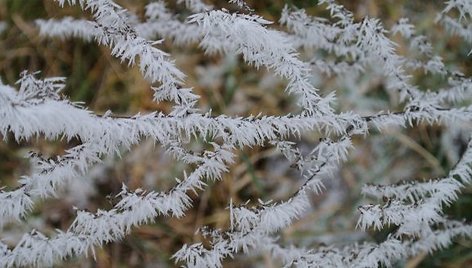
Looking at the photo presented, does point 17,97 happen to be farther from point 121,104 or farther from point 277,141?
point 121,104

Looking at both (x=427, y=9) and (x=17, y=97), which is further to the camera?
(x=427, y=9)

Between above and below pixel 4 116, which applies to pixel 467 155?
below

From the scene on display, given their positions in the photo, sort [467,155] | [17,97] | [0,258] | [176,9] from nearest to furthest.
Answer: [17,97] < [0,258] < [467,155] < [176,9]

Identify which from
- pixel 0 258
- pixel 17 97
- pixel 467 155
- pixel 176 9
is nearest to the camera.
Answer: pixel 17 97

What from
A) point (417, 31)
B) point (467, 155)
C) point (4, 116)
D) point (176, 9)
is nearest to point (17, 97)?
point (4, 116)

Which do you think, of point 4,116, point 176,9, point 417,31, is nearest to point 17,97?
point 4,116

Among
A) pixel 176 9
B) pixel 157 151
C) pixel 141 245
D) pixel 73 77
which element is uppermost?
pixel 176 9

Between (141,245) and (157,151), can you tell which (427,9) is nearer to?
(157,151)
